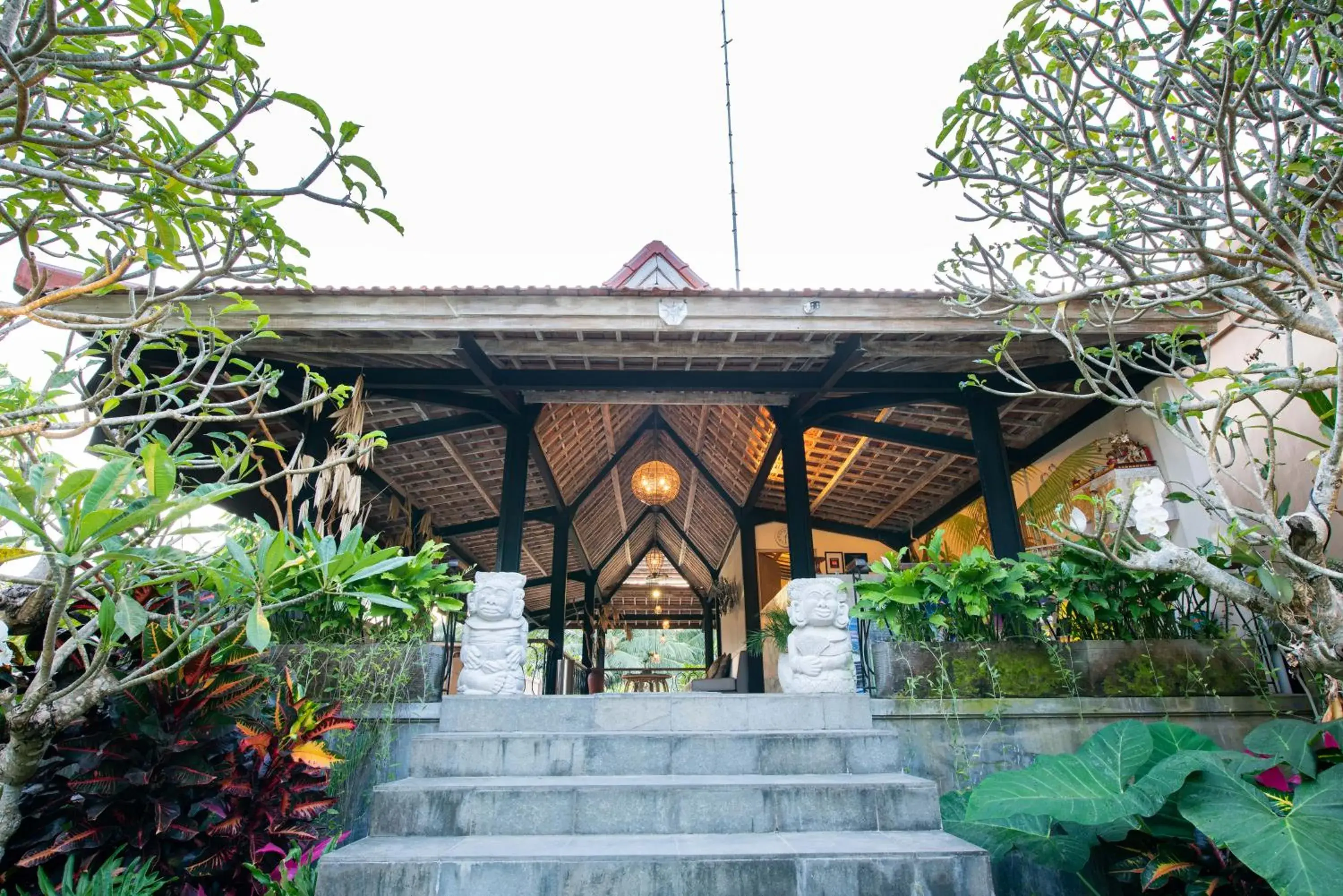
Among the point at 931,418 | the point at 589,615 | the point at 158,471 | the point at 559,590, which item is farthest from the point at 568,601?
the point at 158,471

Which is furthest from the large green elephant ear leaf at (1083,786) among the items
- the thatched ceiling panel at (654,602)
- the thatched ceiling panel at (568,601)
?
the thatched ceiling panel at (654,602)

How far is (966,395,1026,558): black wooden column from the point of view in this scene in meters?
4.45

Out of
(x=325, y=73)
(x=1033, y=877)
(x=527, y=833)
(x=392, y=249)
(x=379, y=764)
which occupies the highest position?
(x=325, y=73)

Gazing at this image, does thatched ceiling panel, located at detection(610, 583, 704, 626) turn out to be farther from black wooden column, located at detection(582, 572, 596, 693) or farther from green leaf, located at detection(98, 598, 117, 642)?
green leaf, located at detection(98, 598, 117, 642)

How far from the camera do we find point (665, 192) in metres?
10.4

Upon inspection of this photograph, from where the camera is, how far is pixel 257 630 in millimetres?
1530

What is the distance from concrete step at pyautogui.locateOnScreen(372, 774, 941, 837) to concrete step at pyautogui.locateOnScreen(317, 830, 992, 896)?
319 mm

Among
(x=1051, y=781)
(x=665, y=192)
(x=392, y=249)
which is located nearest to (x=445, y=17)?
(x=392, y=249)

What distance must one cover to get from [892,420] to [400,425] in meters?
4.65

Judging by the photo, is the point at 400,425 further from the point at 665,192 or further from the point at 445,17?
the point at 665,192

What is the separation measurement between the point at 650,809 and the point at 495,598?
1349 mm

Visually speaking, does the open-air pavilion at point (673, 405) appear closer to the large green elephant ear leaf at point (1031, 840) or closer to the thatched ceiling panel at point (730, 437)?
the thatched ceiling panel at point (730, 437)

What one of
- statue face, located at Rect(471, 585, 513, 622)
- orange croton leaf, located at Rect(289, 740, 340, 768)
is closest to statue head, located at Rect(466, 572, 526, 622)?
statue face, located at Rect(471, 585, 513, 622)

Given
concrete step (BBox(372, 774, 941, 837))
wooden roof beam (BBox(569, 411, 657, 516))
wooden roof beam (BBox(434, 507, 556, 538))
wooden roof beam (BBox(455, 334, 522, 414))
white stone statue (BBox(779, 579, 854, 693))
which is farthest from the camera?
wooden roof beam (BBox(434, 507, 556, 538))
